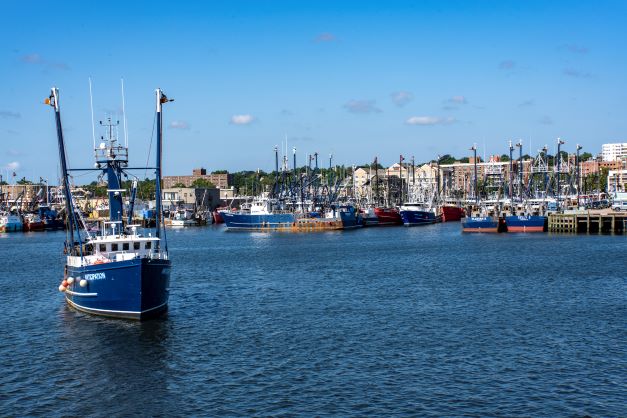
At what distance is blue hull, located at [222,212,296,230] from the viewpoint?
160m

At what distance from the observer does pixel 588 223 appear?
440 ft

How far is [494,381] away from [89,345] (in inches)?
865

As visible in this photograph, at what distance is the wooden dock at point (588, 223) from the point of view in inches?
5266

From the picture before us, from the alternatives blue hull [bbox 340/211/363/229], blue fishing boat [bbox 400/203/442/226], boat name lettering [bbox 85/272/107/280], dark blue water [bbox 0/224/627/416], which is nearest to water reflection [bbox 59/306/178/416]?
dark blue water [bbox 0/224/627/416]

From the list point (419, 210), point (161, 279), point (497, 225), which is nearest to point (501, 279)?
point (161, 279)

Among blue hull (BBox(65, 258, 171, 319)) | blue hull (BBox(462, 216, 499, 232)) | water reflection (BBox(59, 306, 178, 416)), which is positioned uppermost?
blue hull (BBox(462, 216, 499, 232))

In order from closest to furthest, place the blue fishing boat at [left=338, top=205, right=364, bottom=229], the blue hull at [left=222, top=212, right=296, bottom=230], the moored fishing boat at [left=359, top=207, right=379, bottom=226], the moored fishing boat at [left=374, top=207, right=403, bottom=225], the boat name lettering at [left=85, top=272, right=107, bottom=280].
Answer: the boat name lettering at [left=85, top=272, right=107, bottom=280] < the blue hull at [left=222, top=212, right=296, bottom=230] < the blue fishing boat at [left=338, top=205, right=364, bottom=229] < the moored fishing boat at [left=359, top=207, right=379, bottom=226] < the moored fishing boat at [left=374, top=207, right=403, bottom=225]

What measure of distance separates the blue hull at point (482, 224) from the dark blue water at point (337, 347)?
63.4m

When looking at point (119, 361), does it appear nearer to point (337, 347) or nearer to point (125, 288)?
point (125, 288)

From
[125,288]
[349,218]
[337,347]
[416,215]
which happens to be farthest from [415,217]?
[337,347]

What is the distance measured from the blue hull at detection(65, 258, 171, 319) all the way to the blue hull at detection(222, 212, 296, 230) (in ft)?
363

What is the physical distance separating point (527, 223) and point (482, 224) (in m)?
7.97

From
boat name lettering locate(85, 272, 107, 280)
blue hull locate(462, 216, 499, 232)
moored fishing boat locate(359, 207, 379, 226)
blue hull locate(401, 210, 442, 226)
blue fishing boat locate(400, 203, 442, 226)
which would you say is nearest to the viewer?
boat name lettering locate(85, 272, 107, 280)

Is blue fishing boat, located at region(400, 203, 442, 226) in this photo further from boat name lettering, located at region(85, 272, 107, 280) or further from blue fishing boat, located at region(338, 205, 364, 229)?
boat name lettering, located at region(85, 272, 107, 280)
